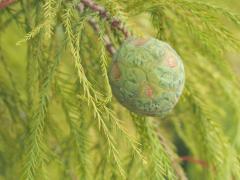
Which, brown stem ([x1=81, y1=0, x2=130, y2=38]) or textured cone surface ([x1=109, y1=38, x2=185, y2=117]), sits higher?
brown stem ([x1=81, y1=0, x2=130, y2=38])

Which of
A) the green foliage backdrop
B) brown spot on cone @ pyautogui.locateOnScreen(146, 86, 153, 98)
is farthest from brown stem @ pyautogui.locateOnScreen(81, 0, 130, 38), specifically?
brown spot on cone @ pyautogui.locateOnScreen(146, 86, 153, 98)

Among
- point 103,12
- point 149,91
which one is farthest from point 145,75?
point 103,12

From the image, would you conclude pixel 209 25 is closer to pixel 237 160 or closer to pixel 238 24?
pixel 238 24

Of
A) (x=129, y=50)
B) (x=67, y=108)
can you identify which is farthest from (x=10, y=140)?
(x=129, y=50)

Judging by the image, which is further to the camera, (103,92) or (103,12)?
(103,92)

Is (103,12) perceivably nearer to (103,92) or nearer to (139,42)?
(139,42)

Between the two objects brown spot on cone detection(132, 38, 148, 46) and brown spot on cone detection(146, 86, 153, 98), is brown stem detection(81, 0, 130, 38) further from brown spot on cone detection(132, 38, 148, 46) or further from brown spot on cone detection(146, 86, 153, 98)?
brown spot on cone detection(146, 86, 153, 98)

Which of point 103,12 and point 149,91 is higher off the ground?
point 103,12
